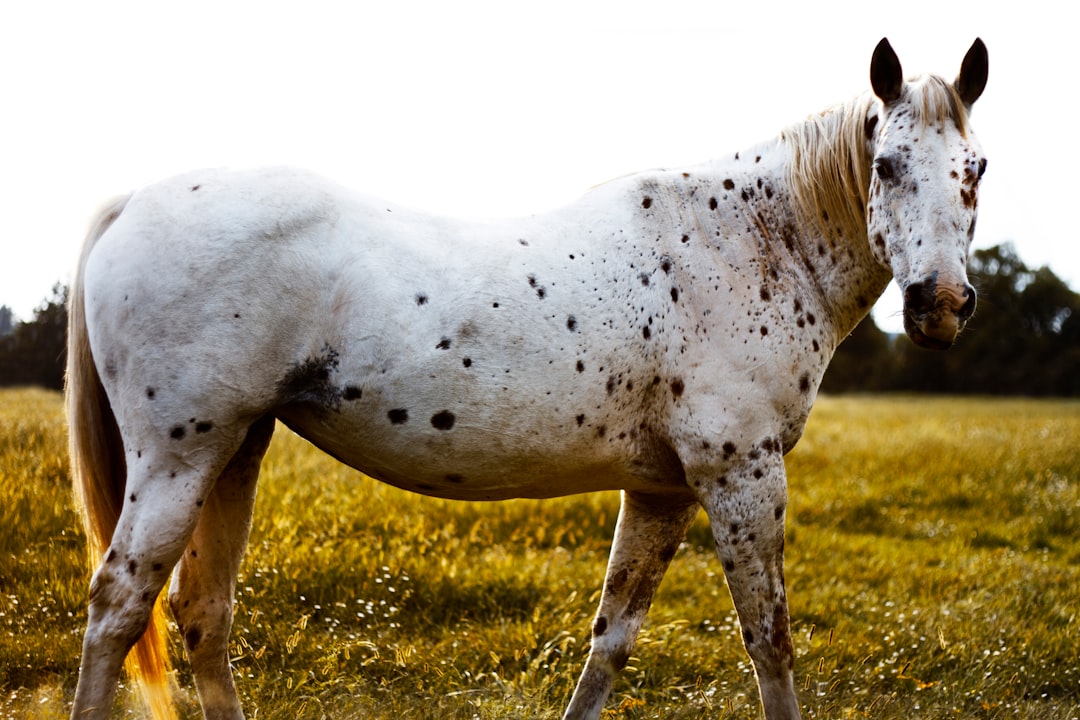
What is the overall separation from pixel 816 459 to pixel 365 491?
6286 mm

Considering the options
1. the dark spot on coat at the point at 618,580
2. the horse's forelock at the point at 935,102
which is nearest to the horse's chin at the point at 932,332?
the horse's forelock at the point at 935,102

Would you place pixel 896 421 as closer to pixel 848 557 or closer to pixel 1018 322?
pixel 848 557

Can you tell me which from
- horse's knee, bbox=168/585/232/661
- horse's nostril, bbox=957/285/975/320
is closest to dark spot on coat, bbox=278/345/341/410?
horse's knee, bbox=168/585/232/661

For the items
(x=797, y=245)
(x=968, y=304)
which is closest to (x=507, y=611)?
(x=797, y=245)

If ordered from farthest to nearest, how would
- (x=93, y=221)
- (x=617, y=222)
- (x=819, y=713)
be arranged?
(x=819, y=713), (x=617, y=222), (x=93, y=221)

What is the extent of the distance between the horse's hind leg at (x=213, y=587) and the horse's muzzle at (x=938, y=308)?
2.33 metres

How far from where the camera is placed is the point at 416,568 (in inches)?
195

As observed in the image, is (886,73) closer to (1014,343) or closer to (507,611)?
(507,611)

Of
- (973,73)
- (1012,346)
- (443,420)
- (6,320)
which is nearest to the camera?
(443,420)

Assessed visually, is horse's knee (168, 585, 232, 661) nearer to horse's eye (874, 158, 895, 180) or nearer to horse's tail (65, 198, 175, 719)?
horse's tail (65, 198, 175, 719)

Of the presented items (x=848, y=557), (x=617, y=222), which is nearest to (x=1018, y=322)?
(x=848, y=557)

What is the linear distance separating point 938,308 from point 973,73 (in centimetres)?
101

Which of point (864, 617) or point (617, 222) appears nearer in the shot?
point (617, 222)

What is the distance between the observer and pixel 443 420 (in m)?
2.80
